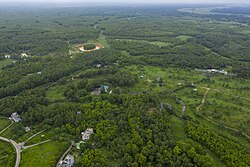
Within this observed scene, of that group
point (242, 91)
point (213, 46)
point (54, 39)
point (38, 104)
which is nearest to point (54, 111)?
point (38, 104)

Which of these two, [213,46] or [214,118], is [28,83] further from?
[213,46]

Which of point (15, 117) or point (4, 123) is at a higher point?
point (15, 117)

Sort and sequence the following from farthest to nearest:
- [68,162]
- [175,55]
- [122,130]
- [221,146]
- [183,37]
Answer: [183,37], [175,55], [122,130], [221,146], [68,162]

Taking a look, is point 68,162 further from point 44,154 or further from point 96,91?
point 96,91

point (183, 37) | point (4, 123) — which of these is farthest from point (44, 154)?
point (183, 37)

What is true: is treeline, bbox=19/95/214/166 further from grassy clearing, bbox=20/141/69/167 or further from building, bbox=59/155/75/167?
grassy clearing, bbox=20/141/69/167

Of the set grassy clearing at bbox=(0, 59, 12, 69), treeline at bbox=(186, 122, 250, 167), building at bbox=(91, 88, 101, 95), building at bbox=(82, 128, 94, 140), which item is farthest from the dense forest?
grassy clearing at bbox=(0, 59, 12, 69)
